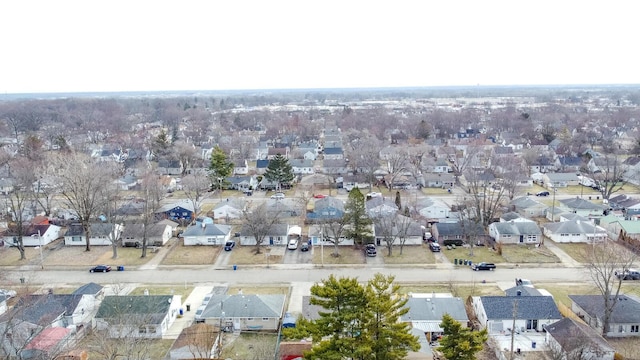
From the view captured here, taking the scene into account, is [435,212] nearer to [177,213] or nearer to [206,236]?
[206,236]

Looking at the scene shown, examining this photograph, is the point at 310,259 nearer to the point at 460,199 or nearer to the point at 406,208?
the point at 406,208

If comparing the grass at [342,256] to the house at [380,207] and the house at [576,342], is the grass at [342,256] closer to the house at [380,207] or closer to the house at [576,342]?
the house at [380,207]

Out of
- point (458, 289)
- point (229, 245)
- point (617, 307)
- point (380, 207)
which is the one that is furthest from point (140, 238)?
point (617, 307)

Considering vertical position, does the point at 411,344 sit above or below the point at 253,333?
above

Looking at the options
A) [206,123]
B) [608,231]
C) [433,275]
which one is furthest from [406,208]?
[206,123]

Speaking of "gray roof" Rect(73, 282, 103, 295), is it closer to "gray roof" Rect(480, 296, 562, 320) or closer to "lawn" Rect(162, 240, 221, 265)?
"lawn" Rect(162, 240, 221, 265)

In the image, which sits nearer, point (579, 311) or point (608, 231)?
point (579, 311)

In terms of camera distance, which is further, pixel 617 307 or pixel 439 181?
pixel 439 181
